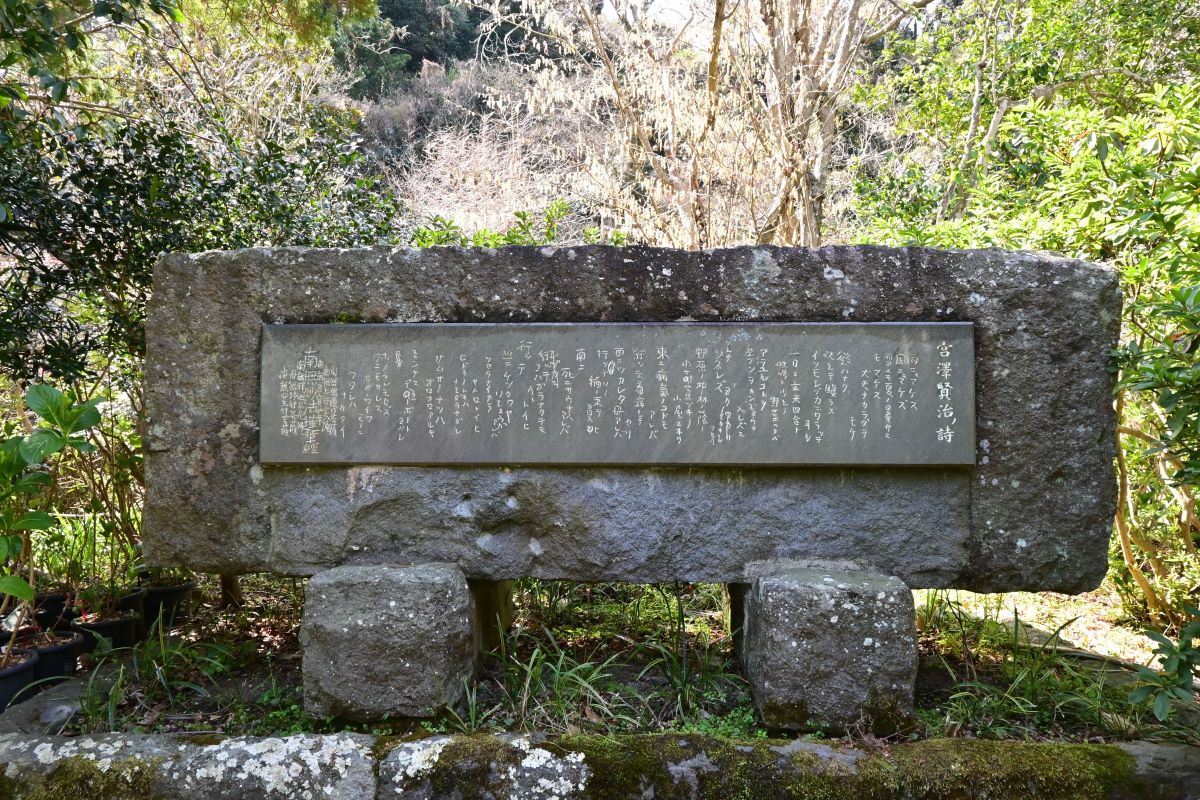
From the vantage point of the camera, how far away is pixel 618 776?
243 centimetres

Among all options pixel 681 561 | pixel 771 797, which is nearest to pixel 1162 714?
pixel 771 797

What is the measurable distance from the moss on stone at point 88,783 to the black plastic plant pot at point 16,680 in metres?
0.64

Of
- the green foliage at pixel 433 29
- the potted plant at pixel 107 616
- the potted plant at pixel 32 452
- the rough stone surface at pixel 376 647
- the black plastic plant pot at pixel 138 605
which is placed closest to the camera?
the potted plant at pixel 32 452

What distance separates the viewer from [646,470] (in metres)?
2.97

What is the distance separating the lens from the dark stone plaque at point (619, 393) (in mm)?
2887

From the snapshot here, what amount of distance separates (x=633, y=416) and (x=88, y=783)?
2.09 meters

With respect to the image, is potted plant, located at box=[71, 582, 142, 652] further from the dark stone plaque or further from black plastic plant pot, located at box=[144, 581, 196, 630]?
the dark stone plaque

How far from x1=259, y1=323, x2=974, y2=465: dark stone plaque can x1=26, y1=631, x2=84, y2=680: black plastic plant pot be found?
1305 millimetres

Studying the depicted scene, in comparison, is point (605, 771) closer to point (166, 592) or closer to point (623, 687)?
point (623, 687)

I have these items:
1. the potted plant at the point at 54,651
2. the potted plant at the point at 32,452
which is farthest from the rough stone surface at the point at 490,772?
the potted plant at the point at 54,651

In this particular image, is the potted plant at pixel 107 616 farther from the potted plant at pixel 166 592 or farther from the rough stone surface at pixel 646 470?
the rough stone surface at pixel 646 470

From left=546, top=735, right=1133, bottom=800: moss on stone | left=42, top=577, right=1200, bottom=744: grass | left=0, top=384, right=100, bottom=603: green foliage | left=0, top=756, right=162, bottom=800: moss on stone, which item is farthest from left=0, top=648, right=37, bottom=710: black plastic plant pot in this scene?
left=546, top=735, right=1133, bottom=800: moss on stone

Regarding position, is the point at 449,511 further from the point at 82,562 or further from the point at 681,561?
the point at 82,562

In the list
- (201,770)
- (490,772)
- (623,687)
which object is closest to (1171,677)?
(623,687)
